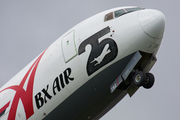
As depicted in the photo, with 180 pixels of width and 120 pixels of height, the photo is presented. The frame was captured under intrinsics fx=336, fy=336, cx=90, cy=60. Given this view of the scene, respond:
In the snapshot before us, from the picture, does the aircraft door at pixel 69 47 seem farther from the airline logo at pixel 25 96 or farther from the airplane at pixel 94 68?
the airline logo at pixel 25 96

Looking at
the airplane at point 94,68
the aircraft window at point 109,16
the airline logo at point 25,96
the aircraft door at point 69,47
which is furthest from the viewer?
the airline logo at point 25,96

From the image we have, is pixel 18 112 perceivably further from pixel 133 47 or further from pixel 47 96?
pixel 133 47

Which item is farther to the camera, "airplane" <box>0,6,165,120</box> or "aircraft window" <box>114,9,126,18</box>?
"aircraft window" <box>114,9,126,18</box>

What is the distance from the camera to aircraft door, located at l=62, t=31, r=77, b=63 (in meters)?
18.3

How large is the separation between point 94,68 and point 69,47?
6.57 ft

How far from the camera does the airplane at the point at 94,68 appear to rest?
17391mm

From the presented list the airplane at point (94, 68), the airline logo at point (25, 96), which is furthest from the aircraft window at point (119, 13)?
the airline logo at point (25, 96)

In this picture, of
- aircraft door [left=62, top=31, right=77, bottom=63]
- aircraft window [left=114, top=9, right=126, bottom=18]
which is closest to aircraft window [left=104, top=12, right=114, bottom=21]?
aircraft window [left=114, top=9, right=126, bottom=18]

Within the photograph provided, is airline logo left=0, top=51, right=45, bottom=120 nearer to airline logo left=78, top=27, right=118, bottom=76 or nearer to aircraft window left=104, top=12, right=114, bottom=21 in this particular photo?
airline logo left=78, top=27, right=118, bottom=76

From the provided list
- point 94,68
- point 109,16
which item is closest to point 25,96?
point 94,68

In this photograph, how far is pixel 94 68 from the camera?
17.7 metres

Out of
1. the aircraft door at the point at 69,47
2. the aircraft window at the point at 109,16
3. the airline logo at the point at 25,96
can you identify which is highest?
the aircraft window at the point at 109,16

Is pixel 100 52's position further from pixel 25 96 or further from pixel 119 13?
pixel 25 96

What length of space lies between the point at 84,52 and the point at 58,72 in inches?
78.6
